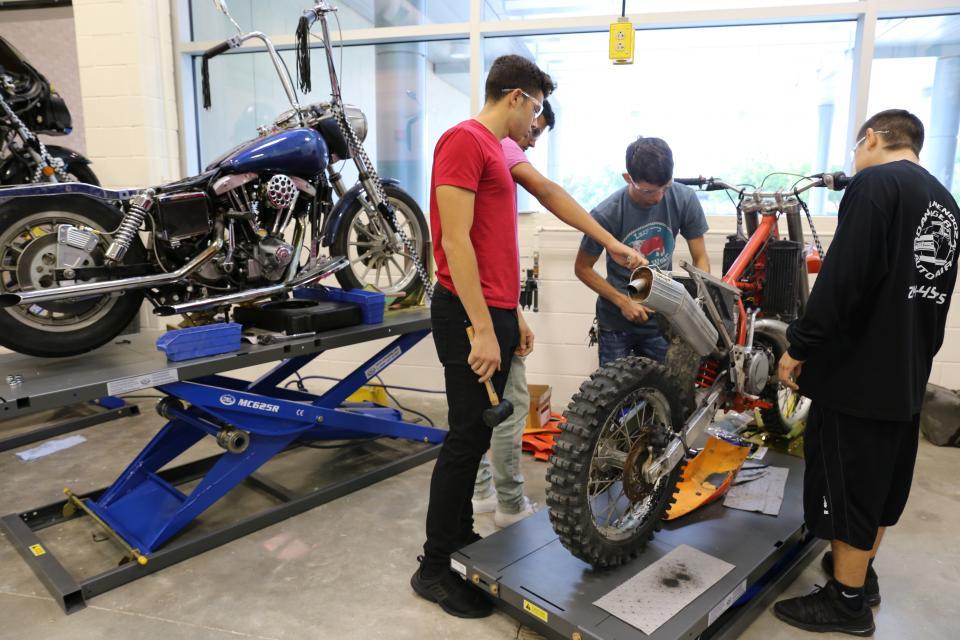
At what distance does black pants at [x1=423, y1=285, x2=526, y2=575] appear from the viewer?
1.91 m

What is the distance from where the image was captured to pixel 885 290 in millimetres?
1774

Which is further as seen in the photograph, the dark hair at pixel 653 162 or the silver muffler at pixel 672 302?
the dark hair at pixel 653 162

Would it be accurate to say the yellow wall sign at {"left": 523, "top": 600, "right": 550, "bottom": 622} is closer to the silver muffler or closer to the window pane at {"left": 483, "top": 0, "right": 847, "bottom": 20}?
the silver muffler

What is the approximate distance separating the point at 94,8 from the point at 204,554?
381cm

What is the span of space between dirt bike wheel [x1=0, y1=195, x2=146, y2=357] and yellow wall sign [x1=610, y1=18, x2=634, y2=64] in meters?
2.60

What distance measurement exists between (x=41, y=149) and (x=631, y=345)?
9.71 feet

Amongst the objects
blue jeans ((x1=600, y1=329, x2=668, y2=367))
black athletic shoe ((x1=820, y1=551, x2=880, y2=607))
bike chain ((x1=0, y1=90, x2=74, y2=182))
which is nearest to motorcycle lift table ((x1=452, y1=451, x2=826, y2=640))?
black athletic shoe ((x1=820, y1=551, x2=880, y2=607))

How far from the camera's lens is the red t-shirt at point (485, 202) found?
1718 millimetres

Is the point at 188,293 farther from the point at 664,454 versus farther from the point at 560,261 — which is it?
the point at 560,261

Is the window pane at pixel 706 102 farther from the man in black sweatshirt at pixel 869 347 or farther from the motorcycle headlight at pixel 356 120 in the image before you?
the man in black sweatshirt at pixel 869 347

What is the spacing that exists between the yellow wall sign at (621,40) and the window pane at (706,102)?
22.7 inches

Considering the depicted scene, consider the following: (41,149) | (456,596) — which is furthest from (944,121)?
(41,149)

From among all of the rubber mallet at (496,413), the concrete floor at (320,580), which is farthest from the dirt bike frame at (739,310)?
the concrete floor at (320,580)

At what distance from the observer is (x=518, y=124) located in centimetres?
188
